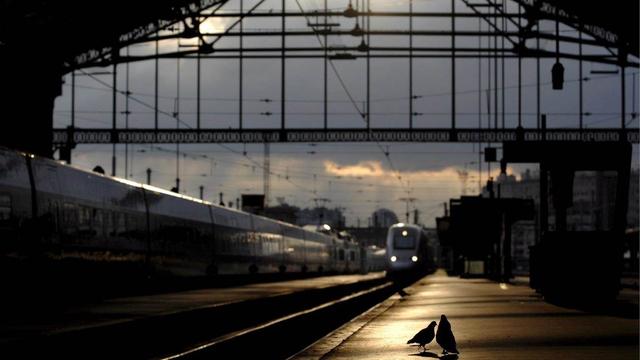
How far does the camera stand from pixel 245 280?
5741 cm

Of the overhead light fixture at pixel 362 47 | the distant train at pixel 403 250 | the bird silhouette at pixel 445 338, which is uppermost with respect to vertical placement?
the overhead light fixture at pixel 362 47

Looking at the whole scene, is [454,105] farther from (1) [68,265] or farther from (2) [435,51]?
(1) [68,265]

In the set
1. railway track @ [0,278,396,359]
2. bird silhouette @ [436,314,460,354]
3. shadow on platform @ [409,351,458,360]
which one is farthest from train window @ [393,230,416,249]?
bird silhouette @ [436,314,460,354]

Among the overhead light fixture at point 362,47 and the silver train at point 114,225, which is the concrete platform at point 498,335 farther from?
the overhead light fixture at point 362,47

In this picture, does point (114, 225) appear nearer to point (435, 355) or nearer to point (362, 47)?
point (362, 47)

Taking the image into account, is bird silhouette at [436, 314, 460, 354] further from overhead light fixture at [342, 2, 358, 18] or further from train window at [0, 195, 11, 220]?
overhead light fixture at [342, 2, 358, 18]

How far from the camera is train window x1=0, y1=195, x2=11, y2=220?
23.7 meters

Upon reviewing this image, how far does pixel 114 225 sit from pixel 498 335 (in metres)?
17.9

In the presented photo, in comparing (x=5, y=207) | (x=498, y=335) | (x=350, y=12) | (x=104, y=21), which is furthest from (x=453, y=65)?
(x=498, y=335)

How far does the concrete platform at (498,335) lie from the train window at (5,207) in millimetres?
6976

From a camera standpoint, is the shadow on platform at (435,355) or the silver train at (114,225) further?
the silver train at (114,225)

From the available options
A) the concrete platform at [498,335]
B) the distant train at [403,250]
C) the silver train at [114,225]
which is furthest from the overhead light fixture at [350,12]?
the distant train at [403,250]

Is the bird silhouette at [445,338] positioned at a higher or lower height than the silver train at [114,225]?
lower

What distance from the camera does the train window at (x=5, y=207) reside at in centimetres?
2370
